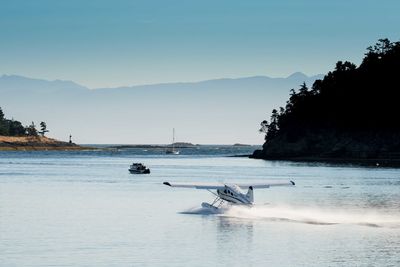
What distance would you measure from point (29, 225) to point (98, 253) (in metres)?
15.4

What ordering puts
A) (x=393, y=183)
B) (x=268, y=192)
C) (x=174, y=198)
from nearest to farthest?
(x=174, y=198) < (x=268, y=192) < (x=393, y=183)

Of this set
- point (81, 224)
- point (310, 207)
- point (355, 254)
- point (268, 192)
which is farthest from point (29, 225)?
point (268, 192)

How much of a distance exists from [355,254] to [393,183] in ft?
261

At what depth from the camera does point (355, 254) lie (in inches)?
2067

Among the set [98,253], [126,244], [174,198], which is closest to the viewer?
[98,253]

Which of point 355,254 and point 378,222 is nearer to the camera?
point 355,254

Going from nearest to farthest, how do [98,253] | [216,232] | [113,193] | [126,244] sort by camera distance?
1. [98,253]
2. [126,244]
3. [216,232]
4. [113,193]

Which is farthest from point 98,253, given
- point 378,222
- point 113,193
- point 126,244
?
point 113,193

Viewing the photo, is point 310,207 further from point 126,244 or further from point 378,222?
point 126,244

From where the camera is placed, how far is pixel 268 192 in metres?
113

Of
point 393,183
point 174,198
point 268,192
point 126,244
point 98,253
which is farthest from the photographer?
point 393,183

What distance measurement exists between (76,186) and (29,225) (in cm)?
5345

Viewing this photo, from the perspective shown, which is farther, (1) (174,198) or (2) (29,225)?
(1) (174,198)

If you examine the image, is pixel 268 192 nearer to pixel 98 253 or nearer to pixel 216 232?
pixel 216 232
